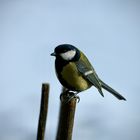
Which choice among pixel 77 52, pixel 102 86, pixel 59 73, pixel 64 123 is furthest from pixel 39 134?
pixel 102 86

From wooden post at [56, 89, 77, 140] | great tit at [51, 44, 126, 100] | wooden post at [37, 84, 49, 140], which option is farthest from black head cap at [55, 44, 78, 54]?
wooden post at [37, 84, 49, 140]

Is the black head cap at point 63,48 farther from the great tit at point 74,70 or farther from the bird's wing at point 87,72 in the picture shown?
the bird's wing at point 87,72

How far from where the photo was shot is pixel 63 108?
59.4 inches

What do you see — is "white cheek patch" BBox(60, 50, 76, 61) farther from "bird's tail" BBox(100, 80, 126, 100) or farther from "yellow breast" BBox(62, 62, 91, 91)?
"bird's tail" BBox(100, 80, 126, 100)

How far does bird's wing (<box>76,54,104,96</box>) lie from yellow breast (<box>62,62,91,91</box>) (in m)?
0.04

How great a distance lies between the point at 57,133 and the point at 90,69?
205 cm

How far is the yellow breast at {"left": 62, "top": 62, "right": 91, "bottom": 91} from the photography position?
310cm

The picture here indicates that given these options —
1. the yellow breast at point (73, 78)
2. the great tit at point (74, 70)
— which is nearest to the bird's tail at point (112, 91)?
the great tit at point (74, 70)

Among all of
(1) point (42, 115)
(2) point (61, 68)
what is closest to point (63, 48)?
(2) point (61, 68)

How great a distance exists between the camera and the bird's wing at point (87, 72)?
3.22 metres

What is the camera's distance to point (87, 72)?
10.7 feet

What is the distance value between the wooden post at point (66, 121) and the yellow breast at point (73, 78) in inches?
59.3

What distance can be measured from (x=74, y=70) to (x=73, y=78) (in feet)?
0.25

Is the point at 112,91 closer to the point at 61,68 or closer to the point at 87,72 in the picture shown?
the point at 87,72
